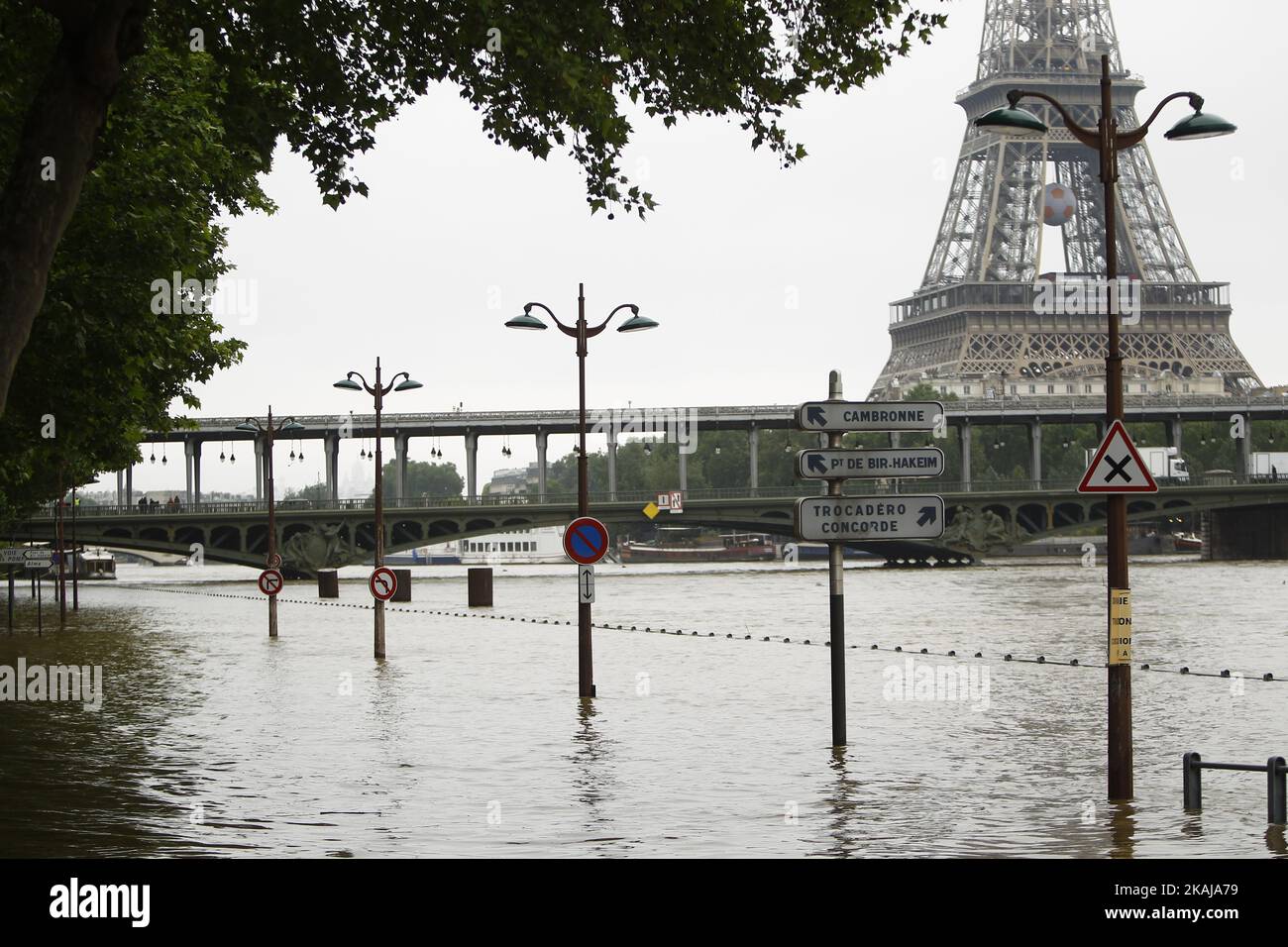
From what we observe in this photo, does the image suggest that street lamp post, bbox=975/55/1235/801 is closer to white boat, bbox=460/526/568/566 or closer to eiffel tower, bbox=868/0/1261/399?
eiffel tower, bbox=868/0/1261/399

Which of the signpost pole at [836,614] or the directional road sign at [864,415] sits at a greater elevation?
the directional road sign at [864,415]

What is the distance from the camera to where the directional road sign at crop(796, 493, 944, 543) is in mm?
17734

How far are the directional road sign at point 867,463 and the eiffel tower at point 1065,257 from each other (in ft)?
464

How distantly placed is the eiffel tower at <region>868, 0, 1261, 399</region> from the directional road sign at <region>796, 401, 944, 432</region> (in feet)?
465

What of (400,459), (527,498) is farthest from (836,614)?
(400,459)

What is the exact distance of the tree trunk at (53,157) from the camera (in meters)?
12.5

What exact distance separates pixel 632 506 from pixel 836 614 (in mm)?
79313

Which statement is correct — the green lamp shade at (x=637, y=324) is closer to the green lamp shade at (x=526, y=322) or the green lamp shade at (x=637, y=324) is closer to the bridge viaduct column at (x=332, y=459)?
the green lamp shade at (x=526, y=322)

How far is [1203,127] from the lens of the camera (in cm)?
1537

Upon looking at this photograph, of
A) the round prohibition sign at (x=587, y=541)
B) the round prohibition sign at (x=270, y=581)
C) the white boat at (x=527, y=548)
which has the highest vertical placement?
the round prohibition sign at (x=587, y=541)

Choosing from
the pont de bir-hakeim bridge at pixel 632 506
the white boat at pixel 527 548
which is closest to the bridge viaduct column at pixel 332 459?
the pont de bir-hakeim bridge at pixel 632 506

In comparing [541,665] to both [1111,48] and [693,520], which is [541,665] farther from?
[1111,48]

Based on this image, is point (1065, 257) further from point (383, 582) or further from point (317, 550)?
point (383, 582)
